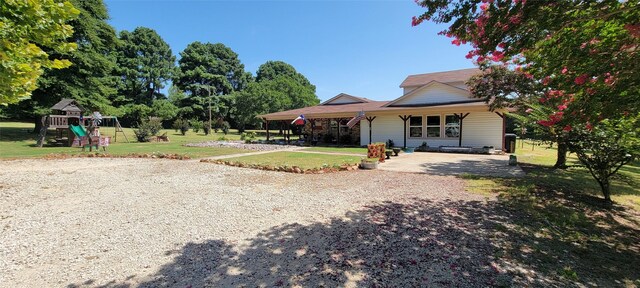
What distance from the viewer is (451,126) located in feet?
58.3

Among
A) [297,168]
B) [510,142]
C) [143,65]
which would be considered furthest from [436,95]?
[143,65]

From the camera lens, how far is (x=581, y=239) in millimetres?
3904

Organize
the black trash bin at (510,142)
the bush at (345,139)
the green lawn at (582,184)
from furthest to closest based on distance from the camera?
the bush at (345,139), the black trash bin at (510,142), the green lawn at (582,184)

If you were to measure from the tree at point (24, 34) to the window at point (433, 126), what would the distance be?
18177mm

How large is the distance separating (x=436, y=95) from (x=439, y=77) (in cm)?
664

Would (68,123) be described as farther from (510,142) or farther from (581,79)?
(510,142)

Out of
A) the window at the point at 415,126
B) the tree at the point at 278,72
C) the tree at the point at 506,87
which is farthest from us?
the tree at the point at 278,72

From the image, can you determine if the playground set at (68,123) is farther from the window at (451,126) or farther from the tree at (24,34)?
the window at (451,126)

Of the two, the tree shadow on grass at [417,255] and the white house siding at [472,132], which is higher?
the white house siding at [472,132]

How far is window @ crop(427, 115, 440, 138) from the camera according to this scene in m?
18.3

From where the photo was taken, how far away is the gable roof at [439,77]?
23.1 m

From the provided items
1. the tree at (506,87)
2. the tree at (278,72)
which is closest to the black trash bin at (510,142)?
the tree at (506,87)

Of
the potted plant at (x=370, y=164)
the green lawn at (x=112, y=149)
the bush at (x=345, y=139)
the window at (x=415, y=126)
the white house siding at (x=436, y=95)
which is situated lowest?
the potted plant at (x=370, y=164)

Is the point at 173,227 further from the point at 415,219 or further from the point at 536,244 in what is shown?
the point at 536,244
